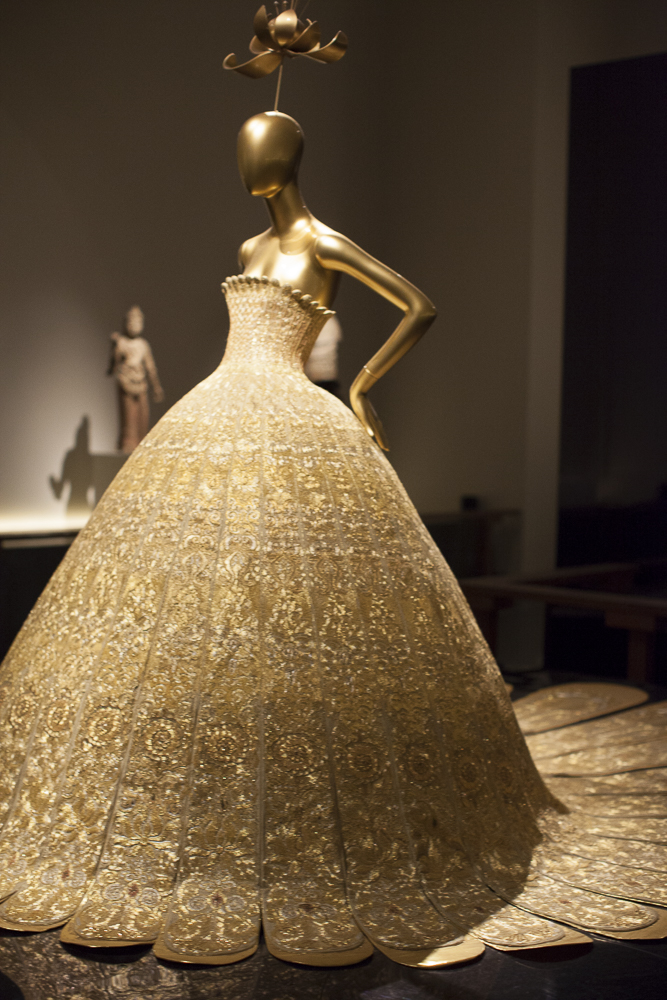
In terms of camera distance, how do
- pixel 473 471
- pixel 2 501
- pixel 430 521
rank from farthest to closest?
1. pixel 473 471
2. pixel 430 521
3. pixel 2 501

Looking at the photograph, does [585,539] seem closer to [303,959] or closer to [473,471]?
[473,471]

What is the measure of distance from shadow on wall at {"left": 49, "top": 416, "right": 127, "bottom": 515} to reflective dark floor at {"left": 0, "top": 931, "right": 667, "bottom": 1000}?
3978mm

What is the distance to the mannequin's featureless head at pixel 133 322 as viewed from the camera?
5508 mm

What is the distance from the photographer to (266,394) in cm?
222

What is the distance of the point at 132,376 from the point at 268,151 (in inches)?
133

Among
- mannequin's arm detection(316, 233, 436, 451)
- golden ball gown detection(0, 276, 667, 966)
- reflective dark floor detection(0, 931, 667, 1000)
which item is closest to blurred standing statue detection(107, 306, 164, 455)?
mannequin's arm detection(316, 233, 436, 451)

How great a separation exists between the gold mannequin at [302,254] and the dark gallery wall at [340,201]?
3145 mm

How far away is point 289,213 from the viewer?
243 centimetres

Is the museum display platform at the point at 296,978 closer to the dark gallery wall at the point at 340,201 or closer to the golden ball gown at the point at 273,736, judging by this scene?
the golden ball gown at the point at 273,736

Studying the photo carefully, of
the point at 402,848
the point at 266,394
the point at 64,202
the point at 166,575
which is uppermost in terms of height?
the point at 64,202

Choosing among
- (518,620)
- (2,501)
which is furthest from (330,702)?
(518,620)

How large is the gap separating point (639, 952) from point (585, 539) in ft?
15.7

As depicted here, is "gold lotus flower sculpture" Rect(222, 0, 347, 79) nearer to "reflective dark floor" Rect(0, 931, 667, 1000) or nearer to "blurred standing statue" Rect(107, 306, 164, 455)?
"reflective dark floor" Rect(0, 931, 667, 1000)

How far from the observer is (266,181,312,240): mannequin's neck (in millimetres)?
2424
